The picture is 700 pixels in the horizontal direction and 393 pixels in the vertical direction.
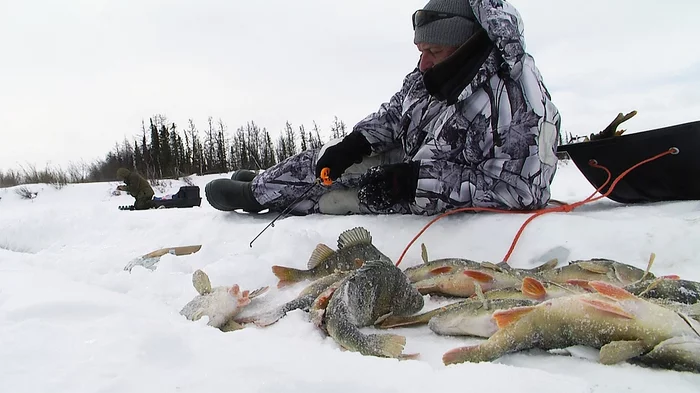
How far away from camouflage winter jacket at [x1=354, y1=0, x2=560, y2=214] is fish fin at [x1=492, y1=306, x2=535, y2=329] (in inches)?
61.5

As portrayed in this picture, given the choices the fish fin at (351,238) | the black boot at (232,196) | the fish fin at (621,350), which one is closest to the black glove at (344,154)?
the black boot at (232,196)

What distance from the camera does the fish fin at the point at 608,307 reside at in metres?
1.32

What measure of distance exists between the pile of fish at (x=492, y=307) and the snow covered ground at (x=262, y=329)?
51mm

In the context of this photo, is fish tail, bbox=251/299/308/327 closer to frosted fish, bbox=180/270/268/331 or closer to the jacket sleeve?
frosted fish, bbox=180/270/268/331

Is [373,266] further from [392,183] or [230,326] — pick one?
[392,183]

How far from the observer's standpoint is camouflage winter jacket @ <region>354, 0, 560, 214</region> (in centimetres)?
285

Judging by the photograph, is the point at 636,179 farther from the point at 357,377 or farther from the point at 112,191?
the point at 112,191

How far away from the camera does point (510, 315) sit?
1.42 meters

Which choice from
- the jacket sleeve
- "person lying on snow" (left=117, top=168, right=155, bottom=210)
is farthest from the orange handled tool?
"person lying on snow" (left=117, top=168, right=155, bottom=210)

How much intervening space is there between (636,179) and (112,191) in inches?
723

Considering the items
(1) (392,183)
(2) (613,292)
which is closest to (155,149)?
(1) (392,183)

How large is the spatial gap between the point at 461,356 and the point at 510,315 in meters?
0.20

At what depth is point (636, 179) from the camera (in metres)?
3.20

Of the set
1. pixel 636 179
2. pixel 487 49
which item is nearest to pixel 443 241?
pixel 487 49
